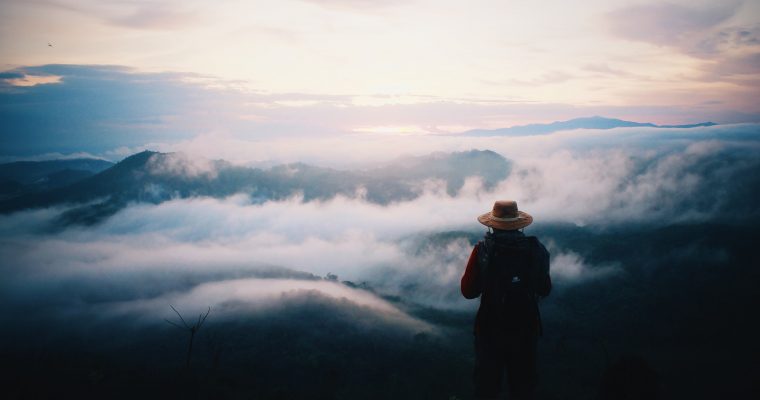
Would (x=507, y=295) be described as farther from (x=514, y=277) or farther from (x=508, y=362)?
(x=508, y=362)

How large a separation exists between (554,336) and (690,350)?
5286cm

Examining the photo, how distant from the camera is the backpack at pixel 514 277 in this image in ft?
21.7

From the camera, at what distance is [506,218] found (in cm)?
679

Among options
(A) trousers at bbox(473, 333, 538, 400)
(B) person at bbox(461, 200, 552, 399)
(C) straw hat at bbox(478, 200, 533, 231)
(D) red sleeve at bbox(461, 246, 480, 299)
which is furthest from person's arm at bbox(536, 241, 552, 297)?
(D) red sleeve at bbox(461, 246, 480, 299)

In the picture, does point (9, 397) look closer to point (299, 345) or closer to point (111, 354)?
point (111, 354)

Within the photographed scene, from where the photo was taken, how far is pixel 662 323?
177 meters

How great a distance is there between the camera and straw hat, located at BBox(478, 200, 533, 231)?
660 cm

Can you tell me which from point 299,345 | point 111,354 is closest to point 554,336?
point 299,345

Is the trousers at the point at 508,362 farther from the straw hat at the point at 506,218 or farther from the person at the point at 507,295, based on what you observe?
the straw hat at the point at 506,218

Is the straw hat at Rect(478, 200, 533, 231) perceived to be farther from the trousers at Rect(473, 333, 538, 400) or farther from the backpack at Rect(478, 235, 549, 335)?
the trousers at Rect(473, 333, 538, 400)

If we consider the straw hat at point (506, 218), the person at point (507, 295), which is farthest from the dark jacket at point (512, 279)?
the straw hat at point (506, 218)

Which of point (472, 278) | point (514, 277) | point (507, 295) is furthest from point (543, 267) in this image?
point (472, 278)

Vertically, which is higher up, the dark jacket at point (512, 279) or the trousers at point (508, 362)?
the dark jacket at point (512, 279)

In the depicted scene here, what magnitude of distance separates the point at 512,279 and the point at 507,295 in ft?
1.03
